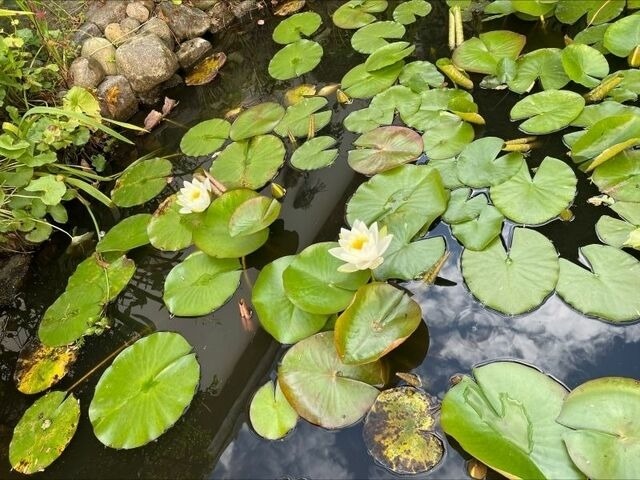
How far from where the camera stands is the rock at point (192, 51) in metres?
3.62

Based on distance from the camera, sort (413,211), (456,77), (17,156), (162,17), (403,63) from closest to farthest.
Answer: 1. (413,211)
2. (17,156)
3. (456,77)
4. (403,63)
5. (162,17)

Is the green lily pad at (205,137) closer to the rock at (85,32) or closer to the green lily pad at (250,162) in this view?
the green lily pad at (250,162)

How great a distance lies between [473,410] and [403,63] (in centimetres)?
212

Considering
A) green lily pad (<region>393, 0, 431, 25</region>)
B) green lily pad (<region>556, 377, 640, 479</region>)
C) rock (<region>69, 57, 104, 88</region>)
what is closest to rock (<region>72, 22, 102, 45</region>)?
rock (<region>69, 57, 104, 88</region>)

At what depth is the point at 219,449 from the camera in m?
1.81

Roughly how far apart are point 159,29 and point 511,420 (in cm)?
336

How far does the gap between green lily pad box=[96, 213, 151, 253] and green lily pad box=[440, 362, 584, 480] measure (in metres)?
1.63

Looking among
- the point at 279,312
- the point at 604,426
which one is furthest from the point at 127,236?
the point at 604,426

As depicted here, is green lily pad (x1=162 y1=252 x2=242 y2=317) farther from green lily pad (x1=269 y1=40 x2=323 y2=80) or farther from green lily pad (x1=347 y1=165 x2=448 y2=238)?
green lily pad (x1=269 y1=40 x2=323 y2=80)

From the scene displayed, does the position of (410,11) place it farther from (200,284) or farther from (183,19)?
(200,284)

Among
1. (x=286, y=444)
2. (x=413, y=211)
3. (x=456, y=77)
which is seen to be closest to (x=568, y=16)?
(x=456, y=77)

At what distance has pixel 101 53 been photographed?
336 cm

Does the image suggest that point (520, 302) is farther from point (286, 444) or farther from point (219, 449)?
point (219, 449)

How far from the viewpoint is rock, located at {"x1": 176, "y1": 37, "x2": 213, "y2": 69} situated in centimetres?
362
